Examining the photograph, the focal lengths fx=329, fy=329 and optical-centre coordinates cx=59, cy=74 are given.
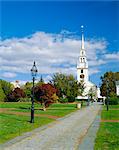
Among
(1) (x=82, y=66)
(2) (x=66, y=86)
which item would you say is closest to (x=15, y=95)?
(2) (x=66, y=86)

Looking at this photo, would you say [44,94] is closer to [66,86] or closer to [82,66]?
[66,86]

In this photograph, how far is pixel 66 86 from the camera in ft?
306

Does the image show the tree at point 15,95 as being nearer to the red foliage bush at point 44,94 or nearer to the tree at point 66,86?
the tree at point 66,86

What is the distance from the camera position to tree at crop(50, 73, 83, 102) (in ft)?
299

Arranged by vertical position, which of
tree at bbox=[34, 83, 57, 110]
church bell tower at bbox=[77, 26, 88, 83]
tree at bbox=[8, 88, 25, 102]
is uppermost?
church bell tower at bbox=[77, 26, 88, 83]

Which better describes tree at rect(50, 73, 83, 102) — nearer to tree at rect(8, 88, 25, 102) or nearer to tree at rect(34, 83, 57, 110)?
tree at rect(8, 88, 25, 102)

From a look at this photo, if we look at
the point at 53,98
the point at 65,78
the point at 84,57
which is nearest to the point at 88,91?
the point at 84,57

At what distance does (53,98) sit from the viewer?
4331cm

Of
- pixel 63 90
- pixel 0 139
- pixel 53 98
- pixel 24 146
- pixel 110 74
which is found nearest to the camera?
pixel 24 146

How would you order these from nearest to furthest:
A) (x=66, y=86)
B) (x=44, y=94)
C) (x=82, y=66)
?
(x=44, y=94), (x=66, y=86), (x=82, y=66)

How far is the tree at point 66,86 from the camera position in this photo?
91175 millimetres

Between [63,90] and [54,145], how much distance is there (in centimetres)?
8030

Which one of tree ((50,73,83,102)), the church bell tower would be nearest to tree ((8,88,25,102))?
tree ((50,73,83,102))

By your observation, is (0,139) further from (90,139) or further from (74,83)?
(74,83)
